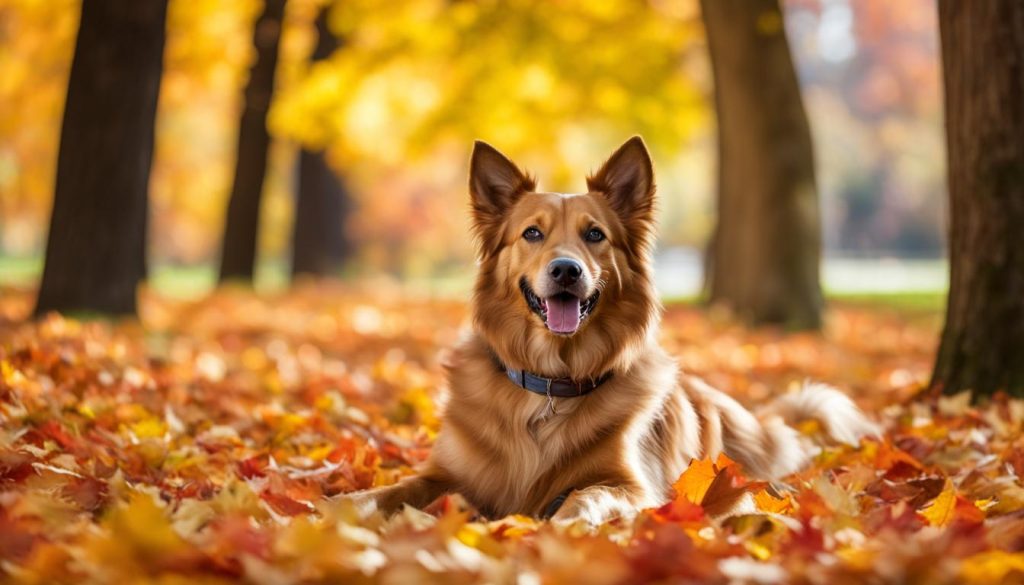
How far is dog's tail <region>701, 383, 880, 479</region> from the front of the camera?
15.8 feet

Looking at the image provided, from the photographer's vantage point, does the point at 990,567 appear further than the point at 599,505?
No

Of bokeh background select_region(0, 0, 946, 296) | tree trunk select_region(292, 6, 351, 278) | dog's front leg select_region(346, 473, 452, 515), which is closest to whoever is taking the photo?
dog's front leg select_region(346, 473, 452, 515)

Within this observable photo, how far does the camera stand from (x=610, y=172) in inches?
185

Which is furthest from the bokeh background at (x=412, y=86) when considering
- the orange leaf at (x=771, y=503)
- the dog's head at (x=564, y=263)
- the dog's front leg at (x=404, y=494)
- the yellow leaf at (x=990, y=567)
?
the yellow leaf at (x=990, y=567)

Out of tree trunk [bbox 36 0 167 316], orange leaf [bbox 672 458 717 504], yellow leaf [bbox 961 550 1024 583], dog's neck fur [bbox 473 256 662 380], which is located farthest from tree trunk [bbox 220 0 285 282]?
yellow leaf [bbox 961 550 1024 583]

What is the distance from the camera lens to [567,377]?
4.32 m

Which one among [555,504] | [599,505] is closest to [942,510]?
[599,505]

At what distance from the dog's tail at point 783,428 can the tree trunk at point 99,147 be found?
5.95 meters

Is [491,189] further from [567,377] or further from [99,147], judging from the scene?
[99,147]

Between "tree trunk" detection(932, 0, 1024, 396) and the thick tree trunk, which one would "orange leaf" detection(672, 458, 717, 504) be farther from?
the thick tree trunk

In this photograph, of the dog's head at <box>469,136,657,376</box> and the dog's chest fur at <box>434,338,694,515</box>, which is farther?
the dog's head at <box>469,136,657,376</box>

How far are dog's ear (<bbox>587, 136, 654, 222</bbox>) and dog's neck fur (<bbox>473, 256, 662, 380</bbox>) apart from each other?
345mm

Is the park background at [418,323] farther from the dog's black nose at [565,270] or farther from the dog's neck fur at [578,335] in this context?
the dog's black nose at [565,270]

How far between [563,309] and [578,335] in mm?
152
